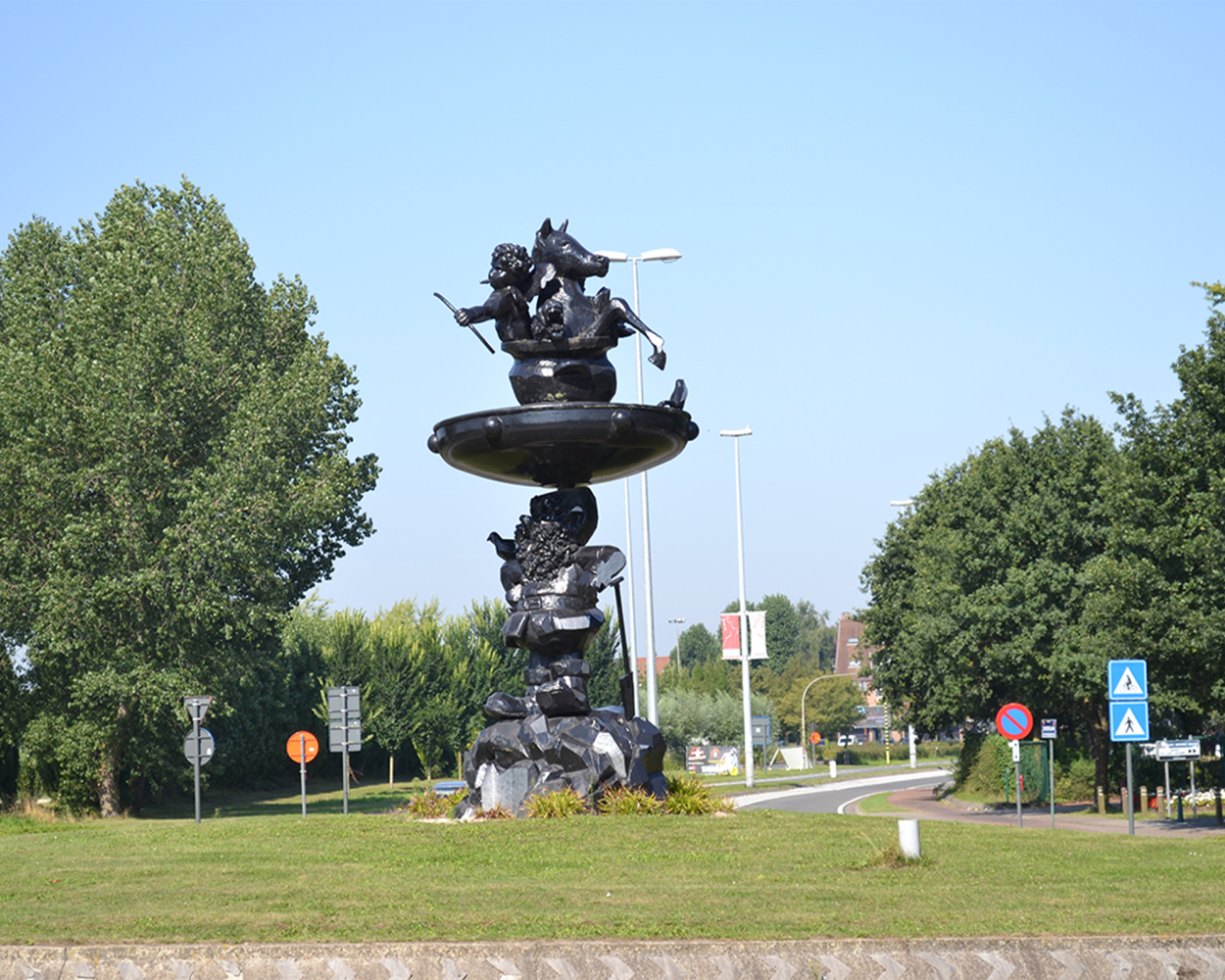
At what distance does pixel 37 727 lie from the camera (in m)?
36.6

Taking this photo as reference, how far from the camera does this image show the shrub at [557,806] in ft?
57.1

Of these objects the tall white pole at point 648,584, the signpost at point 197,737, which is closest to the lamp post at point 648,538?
the tall white pole at point 648,584

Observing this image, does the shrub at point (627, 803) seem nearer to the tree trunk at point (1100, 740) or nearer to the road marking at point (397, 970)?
the road marking at point (397, 970)

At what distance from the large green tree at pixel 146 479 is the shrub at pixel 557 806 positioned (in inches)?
752

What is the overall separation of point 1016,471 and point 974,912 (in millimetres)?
31002

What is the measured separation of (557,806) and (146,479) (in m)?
21.8

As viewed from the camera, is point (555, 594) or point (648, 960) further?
point (555, 594)

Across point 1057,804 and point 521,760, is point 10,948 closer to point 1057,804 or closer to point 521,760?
point 521,760

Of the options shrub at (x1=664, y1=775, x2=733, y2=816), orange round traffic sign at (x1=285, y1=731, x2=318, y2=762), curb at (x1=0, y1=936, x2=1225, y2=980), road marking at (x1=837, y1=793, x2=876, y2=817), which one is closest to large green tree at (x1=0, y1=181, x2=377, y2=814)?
orange round traffic sign at (x1=285, y1=731, x2=318, y2=762)

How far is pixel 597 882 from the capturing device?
12.3m

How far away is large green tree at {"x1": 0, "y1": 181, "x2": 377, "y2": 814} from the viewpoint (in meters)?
34.8

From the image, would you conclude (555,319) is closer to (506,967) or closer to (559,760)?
(559,760)

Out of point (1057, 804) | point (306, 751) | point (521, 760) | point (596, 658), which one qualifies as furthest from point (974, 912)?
point (596, 658)

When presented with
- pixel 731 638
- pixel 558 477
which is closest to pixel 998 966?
pixel 558 477
